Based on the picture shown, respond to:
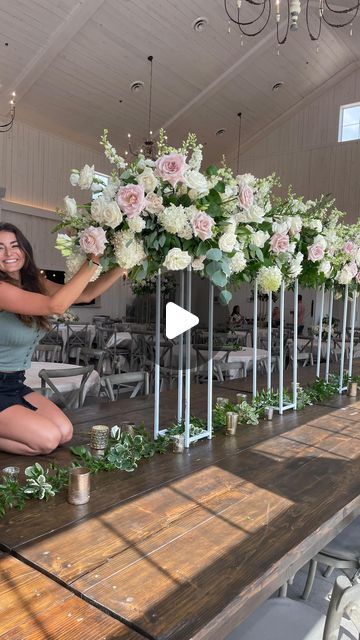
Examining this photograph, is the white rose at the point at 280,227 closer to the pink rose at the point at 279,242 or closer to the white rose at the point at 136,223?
the pink rose at the point at 279,242

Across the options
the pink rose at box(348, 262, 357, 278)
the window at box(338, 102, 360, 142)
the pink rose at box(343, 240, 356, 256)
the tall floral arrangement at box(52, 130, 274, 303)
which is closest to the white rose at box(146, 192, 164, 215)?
the tall floral arrangement at box(52, 130, 274, 303)

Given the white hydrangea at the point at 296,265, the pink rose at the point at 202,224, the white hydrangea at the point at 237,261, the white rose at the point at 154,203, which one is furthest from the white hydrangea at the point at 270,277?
the white rose at the point at 154,203

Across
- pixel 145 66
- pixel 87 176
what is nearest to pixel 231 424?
pixel 87 176

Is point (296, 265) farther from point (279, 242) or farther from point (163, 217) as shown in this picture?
point (163, 217)

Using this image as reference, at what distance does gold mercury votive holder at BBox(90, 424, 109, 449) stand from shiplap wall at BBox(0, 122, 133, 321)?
383 inches

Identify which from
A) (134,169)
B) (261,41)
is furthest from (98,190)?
(261,41)

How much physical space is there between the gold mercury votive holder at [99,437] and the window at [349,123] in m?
13.7

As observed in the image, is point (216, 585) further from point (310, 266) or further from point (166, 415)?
point (310, 266)

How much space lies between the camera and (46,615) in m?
1.00

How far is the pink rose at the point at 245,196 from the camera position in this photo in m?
1.84

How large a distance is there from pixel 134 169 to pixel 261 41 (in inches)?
397

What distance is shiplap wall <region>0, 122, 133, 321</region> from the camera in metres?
11.3

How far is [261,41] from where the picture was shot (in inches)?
408
